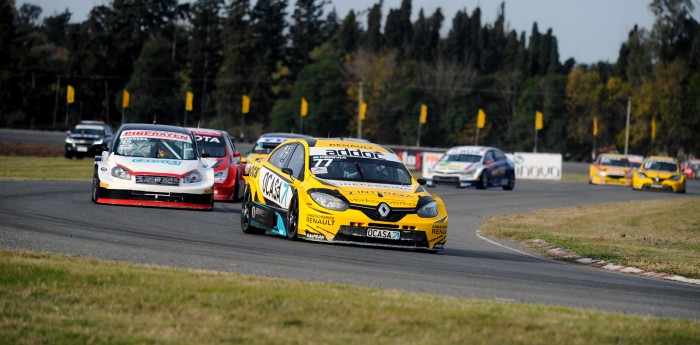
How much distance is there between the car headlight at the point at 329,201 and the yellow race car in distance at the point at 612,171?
39.5 meters

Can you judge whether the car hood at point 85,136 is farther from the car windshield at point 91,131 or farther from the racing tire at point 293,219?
the racing tire at point 293,219

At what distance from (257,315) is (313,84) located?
327ft

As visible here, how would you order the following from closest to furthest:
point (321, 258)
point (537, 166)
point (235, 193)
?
point (321, 258), point (235, 193), point (537, 166)

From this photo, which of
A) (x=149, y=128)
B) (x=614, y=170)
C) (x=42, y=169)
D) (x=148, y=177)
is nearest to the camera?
(x=148, y=177)

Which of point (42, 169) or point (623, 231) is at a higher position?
point (42, 169)

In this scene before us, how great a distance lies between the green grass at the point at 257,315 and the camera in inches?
306

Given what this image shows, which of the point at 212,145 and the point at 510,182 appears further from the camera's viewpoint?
the point at 510,182

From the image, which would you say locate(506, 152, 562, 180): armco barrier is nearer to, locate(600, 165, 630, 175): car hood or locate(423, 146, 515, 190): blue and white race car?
locate(600, 165, 630, 175): car hood

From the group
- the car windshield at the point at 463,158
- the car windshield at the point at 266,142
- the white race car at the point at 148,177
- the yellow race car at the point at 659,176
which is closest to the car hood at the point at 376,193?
the white race car at the point at 148,177

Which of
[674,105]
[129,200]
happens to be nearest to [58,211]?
[129,200]

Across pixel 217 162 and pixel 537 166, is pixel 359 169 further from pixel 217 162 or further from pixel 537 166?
pixel 537 166

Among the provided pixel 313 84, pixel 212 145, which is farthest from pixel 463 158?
pixel 313 84

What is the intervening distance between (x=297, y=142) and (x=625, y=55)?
384 ft

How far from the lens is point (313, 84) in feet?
354
